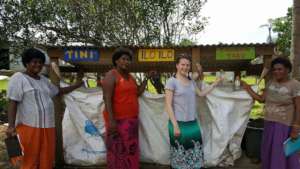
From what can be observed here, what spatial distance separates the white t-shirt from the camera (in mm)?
A: 3814

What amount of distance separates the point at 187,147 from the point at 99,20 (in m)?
5.89

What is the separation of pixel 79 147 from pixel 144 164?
3.35 feet

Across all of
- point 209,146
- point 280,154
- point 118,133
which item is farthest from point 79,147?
point 280,154

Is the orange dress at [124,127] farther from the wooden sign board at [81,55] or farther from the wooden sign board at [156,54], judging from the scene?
the wooden sign board at [81,55]

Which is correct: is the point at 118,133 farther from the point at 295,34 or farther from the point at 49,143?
the point at 295,34

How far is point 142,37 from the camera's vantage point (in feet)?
31.8

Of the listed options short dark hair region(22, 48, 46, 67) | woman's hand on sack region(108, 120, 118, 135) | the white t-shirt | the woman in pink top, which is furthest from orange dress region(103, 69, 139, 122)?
the woman in pink top

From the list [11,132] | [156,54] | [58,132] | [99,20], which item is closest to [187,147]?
[156,54]

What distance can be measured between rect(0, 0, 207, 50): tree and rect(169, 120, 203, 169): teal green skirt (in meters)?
5.41

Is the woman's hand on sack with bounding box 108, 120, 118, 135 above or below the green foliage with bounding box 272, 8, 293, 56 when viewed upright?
below

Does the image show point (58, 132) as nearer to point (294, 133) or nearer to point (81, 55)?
point (81, 55)

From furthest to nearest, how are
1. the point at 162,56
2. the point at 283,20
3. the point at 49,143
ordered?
the point at 283,20
the point at 162,56
the point at 49,143

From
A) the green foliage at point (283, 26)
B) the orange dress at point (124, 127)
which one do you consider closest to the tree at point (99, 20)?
the orange dress at point (124, 127)

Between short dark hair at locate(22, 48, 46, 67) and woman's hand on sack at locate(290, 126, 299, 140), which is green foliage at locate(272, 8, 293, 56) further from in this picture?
short dark hair at locate(22, 48, 46, 67)
